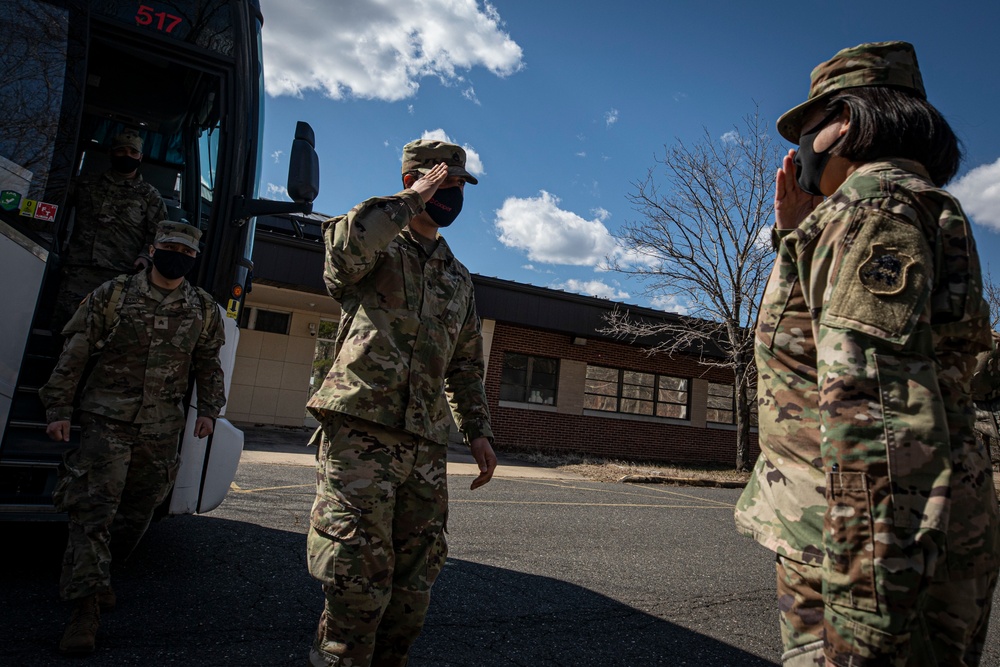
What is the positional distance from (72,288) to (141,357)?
5.22 feet

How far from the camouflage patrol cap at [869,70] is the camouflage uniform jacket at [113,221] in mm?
4444

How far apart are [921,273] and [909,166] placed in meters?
0.37

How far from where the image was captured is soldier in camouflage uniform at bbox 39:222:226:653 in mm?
3266

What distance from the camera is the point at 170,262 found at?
368 cm

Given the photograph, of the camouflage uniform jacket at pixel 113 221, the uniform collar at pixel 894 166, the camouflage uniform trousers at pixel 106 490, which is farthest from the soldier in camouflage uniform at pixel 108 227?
the uniform collar at pixel 894 166

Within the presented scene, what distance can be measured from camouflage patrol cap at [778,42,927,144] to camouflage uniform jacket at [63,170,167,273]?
4.44m

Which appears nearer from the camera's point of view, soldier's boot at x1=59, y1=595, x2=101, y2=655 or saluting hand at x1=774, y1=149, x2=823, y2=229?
saluting hand at x1=774, y1=149, x2=823, y2=229

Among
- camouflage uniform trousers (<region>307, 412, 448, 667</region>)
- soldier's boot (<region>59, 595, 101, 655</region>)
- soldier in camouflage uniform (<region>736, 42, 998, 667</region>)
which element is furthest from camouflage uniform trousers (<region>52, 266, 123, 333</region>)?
soldier in camouflage uniform (<region>736, 42, 998, 667</region>)

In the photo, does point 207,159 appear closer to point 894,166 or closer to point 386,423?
point 386,423

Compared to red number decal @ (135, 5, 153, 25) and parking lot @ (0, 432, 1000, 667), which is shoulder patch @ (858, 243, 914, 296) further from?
red number decal @ (135, 5, 153, 25)

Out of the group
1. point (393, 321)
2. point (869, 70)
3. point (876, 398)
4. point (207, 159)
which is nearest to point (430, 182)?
point (393, 321)

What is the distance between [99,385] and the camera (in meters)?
3.49

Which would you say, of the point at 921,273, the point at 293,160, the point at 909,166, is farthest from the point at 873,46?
the point at 293,160

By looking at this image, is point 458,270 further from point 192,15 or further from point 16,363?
point 192,15
